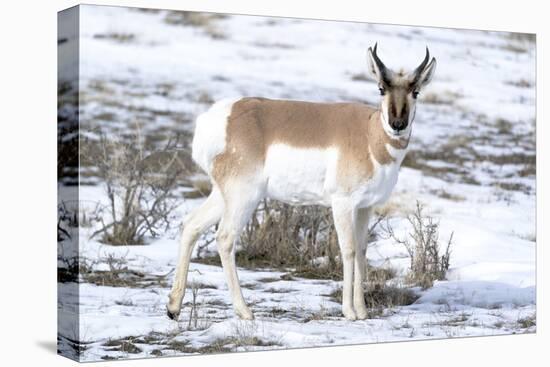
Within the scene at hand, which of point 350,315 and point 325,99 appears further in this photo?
point 325,99

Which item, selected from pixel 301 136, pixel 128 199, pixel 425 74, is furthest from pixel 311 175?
pixel 128 199

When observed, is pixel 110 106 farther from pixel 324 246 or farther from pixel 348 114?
pixel 348 114

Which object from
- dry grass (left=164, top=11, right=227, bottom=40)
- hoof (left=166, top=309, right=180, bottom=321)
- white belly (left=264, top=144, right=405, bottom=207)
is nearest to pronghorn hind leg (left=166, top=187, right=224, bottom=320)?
hoof (left=166, top=309, right=180, bottom=321)

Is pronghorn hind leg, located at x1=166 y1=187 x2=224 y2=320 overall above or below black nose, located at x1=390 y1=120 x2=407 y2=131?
below

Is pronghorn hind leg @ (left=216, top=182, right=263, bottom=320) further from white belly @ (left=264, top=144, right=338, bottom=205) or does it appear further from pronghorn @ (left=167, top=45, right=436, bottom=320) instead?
white belly @ (left=264, top=144, right=338, bottom=205)

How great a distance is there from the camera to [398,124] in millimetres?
9602

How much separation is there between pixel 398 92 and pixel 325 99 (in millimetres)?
4978

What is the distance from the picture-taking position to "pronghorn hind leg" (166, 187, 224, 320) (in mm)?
9758

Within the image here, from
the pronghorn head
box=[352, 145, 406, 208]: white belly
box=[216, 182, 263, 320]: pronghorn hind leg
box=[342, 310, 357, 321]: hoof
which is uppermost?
→ the pronghorn head

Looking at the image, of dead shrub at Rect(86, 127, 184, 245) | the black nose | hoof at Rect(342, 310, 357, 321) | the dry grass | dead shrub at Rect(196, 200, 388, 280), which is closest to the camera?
the black nose

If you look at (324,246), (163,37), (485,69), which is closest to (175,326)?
(324,246)

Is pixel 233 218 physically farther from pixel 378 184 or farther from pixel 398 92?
pixel 398 92

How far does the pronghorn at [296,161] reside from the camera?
966cm

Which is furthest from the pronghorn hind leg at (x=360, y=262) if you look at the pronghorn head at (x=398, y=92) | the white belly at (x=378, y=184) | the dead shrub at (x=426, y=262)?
the dead shrub at (x=426, y=262)
